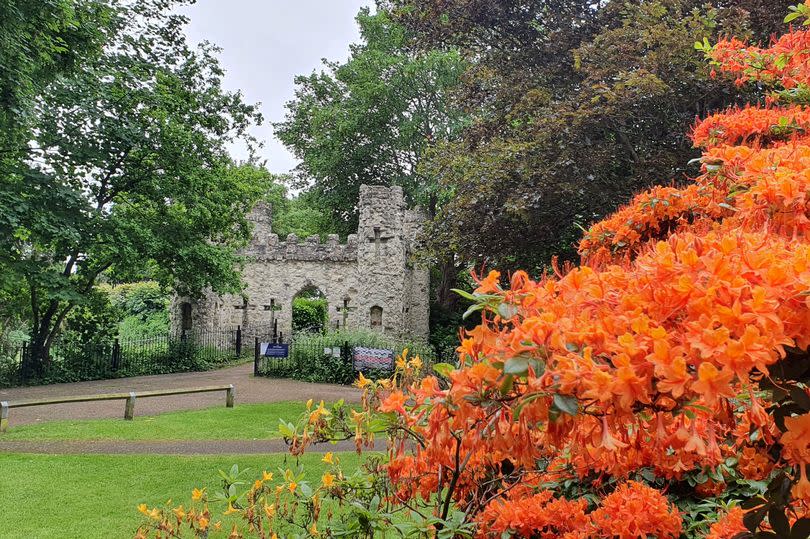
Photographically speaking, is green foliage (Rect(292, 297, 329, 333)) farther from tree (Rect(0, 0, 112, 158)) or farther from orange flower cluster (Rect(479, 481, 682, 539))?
orange flower cluster (Rect(479, 481, 682, 539))

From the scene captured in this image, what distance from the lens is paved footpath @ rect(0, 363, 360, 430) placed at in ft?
35.6

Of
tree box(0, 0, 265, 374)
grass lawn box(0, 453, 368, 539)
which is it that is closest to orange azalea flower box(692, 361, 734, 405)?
grass lawn box(0, 453, 368, 539)

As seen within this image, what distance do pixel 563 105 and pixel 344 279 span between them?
50.8 ft

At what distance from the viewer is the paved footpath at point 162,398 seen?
10.9 m

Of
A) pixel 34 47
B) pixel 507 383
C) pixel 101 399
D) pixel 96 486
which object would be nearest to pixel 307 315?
pixel 101 399

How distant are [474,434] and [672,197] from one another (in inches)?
89.7

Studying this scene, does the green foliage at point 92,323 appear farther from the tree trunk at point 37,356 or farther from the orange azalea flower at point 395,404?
the orange azalea flower at point 395,404

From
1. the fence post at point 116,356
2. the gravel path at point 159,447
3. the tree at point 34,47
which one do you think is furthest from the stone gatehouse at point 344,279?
the gravel path at point 159,447

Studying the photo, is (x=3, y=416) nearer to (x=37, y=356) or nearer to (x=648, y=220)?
(x=37, y=356)

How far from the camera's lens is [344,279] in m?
23.3

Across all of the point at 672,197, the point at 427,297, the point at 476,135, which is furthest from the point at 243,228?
the point at 672,197

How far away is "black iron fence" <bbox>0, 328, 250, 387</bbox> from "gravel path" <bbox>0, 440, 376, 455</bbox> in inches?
282

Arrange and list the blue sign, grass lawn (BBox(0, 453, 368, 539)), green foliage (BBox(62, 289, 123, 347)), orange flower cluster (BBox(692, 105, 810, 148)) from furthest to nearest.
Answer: green foliage (BBox(62, 289, 123, 347)), the blue sign, grass lawn (BBox(0, 453, 368, 539)), orange flower cluster (BBox(692, 105, 810, 148))

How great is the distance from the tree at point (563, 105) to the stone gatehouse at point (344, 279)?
7391 millimetres
